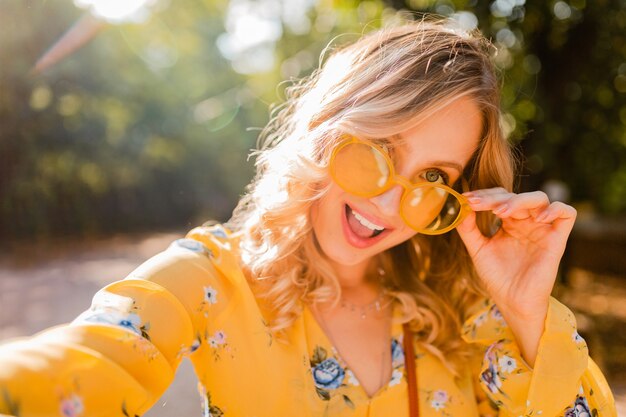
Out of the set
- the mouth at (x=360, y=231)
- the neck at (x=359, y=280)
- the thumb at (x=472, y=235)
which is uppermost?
the mouth at (x=360, y=231)

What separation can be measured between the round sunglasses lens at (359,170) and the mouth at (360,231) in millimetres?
128

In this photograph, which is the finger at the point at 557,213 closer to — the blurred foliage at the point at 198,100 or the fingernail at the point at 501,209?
the fingernail at the point at 501,209

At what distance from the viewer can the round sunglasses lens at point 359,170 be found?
1.74m

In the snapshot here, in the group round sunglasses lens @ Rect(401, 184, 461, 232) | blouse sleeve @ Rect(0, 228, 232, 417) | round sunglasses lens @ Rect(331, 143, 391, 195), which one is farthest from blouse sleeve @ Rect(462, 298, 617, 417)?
blouse sleeve @ Rect(0, 228, 232, 417)

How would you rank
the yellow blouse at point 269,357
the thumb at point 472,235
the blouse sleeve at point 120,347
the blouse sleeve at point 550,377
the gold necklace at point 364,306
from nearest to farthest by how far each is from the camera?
the blouse sleeve at point 120,347
the yellow blouse at point 269,357
the blouse sleeve at point 550,377
the thumb at point 472,235
the gold necklace at point 364,306

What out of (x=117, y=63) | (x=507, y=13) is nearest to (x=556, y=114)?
(x=507, y=13)

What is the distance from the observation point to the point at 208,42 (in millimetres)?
22969

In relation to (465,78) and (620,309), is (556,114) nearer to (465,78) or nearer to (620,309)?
(620,309)

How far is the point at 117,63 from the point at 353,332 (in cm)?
1518

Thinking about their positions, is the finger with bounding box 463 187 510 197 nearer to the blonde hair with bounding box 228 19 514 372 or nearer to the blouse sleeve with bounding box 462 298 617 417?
the blonde hair with bounding box 228 19 514 372

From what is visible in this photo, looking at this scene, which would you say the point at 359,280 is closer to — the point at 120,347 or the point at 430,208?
the point at 430,208

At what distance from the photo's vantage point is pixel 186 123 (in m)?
19.2

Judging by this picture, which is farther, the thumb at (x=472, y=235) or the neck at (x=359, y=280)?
the neck at (x=359, y=280)

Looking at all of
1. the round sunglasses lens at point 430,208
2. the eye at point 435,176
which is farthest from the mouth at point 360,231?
the eye at point 435,176
